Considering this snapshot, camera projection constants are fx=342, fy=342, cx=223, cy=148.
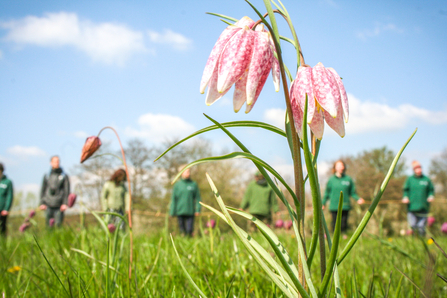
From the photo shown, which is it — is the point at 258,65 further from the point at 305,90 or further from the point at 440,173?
the point at 440,173

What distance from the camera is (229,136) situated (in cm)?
67

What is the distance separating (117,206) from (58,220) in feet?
3.77

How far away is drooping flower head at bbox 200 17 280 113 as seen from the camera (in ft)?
2.13

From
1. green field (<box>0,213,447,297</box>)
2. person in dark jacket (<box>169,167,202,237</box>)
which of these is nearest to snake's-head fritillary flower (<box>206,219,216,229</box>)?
green field (<box>0,213,447,297</box>)

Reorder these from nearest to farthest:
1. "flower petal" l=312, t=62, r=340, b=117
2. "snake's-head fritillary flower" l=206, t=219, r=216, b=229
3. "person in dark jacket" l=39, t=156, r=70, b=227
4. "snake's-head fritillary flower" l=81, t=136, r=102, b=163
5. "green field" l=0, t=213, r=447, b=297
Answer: "flower petal" l=312, t=62, r=340, b=117
"green field" l=0, t=213, r=447, b=297
"snake's-head fritillary flower" l=81, t=136, r=102, b=163
"snake's-head fritillary flower" l=206, t=219, r=216, b=229
"person in dark jacket" l=39, t=156, r=70, b=227

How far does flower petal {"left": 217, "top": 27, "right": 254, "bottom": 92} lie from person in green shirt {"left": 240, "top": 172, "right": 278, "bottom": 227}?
14.5 ft

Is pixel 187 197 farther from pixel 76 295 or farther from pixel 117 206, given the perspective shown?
pixel 76 295

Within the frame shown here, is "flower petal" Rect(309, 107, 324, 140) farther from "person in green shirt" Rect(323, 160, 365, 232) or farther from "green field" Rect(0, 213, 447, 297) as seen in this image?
"person in green shirt" Rect(323, 160, 365, 232)

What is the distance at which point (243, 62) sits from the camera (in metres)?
0.65

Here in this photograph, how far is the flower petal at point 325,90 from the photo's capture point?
0.64m

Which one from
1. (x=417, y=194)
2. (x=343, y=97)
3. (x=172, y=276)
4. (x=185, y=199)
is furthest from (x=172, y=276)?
(x=417, y=194)

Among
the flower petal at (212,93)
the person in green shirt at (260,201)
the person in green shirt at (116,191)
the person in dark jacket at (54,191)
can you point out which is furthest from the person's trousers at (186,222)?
the flower petal at (212,93)

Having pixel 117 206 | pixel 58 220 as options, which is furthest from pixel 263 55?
pixel 58 220

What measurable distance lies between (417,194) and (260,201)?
209cm
